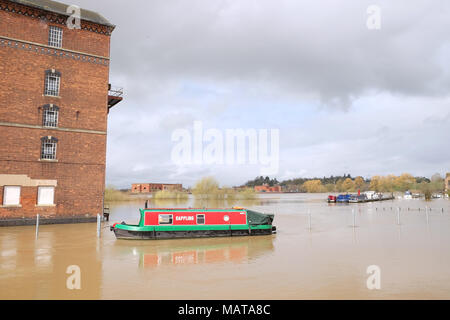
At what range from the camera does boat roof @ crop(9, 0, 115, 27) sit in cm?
2602

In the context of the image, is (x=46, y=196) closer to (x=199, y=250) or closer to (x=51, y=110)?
(x=51, y=110)

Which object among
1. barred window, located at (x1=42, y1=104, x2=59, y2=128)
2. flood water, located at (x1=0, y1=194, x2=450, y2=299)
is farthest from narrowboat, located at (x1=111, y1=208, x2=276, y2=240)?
barred window, located at (x1=42, y1=104, x2=59, y2=128)

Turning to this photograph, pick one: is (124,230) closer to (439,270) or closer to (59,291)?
(59,291)

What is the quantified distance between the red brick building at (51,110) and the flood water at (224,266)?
437 centimetres

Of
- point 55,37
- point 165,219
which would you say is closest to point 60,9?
point 55,37

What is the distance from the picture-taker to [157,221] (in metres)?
20.7

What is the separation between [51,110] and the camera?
26781mm

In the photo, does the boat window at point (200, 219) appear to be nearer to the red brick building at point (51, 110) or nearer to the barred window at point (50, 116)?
the red brick building at point (51, 110)

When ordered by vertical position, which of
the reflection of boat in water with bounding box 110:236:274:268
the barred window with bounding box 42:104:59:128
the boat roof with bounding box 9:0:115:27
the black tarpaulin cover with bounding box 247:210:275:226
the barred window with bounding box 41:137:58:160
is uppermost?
the boat roof with bounding box 9:0:115:27

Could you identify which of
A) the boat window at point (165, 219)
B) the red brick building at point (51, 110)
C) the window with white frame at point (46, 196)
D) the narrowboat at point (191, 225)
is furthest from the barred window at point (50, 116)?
the boat window at point (165, 219)

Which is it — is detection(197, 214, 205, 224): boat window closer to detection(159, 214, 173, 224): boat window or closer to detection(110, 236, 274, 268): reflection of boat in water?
detection(110, 236, 274, 268): reflection of boat in water

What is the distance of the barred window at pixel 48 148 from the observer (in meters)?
26.3

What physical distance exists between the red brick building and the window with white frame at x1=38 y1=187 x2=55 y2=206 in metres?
0.07

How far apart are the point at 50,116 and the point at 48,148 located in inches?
105
